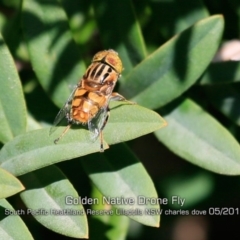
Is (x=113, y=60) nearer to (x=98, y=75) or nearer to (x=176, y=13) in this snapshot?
(x=98, y=75)

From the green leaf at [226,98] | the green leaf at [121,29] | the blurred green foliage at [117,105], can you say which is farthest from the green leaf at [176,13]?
the green leaf at [226,98]

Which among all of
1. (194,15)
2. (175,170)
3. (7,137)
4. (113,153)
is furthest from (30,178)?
(175,170)

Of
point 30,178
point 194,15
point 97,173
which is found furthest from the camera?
point 194,15

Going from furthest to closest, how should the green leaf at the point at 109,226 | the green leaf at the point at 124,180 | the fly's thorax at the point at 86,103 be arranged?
the green leaf at the point at 109,226 → the fly's thorax at the point at 86,103 → the green leaf at the point at 124,180

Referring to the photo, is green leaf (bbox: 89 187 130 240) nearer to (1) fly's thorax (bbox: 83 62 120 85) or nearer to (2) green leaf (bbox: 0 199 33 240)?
(1) fly's thorax (bbox: 83 62 120 85)

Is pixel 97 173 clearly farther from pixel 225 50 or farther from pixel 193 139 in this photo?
pixel 225 50

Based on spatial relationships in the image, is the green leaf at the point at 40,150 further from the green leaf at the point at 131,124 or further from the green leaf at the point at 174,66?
the green leaf at the point at 174,66

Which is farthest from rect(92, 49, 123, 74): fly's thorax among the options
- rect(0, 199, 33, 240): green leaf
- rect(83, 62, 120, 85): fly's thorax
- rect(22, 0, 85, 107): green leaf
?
rect(0, 199, 33, 240): green leaf
